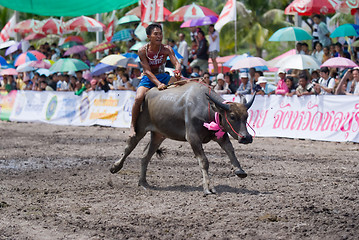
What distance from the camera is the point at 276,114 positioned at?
14680mm

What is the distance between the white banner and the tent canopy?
5824 millimetres

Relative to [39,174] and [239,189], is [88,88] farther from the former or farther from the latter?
[239,189]

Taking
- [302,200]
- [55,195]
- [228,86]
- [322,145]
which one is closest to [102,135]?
[228,86]

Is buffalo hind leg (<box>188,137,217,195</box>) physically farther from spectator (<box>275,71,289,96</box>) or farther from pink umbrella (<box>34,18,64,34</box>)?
pink umbrella (<box>34,18,64,34</box>)

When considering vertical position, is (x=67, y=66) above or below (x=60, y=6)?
below

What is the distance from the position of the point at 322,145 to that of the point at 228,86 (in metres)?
4.21

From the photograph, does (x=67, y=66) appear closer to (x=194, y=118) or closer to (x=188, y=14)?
(x=188, y=14)

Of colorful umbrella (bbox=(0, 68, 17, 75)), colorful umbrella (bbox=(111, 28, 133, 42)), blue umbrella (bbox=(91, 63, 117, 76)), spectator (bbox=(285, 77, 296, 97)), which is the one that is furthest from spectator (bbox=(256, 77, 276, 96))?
colorful umbrella (bbox=(0, 68, 17, 75))

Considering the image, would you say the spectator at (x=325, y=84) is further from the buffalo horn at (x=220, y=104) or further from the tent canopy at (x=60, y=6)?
the buffalo horn at (x=220, y=104)

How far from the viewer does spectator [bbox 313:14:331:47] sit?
16648 millimetres

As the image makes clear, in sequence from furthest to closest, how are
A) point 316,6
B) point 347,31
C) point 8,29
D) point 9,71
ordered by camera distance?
point 8,29, point 9,71, point 316,6, point 347,31

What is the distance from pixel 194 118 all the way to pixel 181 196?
3.61 ft

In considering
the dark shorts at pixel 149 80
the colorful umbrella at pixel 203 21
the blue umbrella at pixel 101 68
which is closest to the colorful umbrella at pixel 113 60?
the blue umbrella at pixel 101 68

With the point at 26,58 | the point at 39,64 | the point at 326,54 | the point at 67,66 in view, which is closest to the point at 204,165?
the point at 326,54
